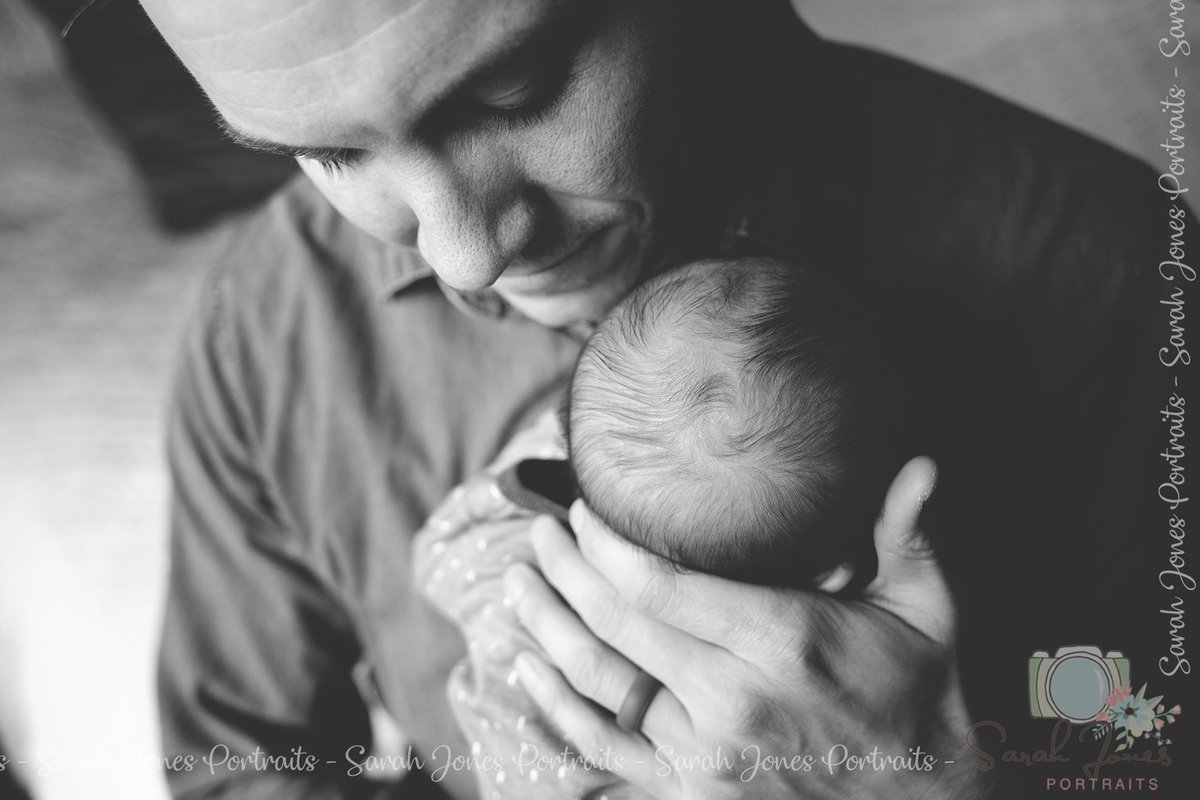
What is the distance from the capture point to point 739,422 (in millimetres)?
785

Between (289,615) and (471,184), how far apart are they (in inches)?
30.9

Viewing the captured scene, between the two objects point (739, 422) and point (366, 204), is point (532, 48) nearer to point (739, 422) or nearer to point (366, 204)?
point (366, 204)

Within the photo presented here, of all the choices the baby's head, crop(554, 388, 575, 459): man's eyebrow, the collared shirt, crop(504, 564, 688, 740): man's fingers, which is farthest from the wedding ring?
the collared shirt

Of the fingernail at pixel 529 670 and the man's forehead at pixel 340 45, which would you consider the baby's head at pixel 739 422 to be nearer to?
the fingernail at pixel 529 670

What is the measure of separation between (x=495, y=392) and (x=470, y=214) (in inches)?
18.1

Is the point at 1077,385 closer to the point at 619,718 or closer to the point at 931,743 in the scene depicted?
the point at 931,743

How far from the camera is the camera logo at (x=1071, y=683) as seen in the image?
37.5 inches

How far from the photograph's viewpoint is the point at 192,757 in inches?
47.4

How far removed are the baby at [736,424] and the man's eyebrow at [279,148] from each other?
0.30 metres

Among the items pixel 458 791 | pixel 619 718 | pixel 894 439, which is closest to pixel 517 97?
pixel 894 439

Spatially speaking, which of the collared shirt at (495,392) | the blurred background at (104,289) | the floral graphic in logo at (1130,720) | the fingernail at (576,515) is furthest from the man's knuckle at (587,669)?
the blurred background at (104,289)

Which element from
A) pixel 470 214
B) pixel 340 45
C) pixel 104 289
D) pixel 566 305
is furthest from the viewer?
pixel 104 289

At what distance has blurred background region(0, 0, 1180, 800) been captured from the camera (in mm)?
1554

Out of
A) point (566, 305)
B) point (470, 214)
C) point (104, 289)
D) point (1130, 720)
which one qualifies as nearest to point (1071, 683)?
point (1130, 720)
